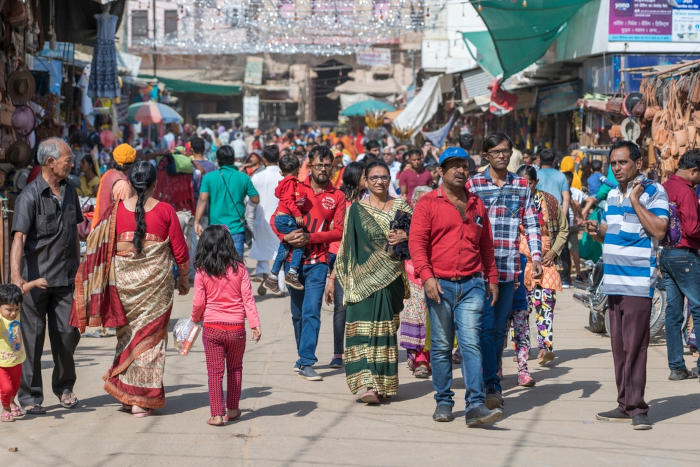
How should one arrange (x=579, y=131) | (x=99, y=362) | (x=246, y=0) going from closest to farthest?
1. (x=99, y=362)
2. (x=579, y=131)
3. (x=246, y=0)

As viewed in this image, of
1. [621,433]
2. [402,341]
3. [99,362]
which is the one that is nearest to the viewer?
[621,433]

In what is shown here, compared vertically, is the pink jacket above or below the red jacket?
below

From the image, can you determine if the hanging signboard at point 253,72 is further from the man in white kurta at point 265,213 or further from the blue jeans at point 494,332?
the blue jeans at point 494,332

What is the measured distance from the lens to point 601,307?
1014 centimetres

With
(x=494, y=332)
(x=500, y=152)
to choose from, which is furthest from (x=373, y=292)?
(x=500, y=152)

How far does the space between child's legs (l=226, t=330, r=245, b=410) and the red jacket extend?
1.89 meters

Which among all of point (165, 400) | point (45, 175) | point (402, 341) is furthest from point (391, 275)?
point (45, 175)

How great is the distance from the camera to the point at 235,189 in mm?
11961

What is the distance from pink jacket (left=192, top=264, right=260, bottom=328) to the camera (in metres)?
6.53

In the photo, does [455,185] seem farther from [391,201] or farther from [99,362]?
[99,362]

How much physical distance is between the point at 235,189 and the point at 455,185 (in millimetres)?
5783

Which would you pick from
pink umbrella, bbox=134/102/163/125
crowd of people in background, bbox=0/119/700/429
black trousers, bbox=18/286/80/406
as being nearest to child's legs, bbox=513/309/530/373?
crowd of people in background, bbox=0/119/700/429

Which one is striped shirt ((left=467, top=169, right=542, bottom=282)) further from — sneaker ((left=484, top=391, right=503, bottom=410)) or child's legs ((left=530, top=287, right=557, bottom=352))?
child's legs ((left=530, top=287, right=557, bottom=352))

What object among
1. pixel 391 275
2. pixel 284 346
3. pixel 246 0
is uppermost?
pixel 246 0
